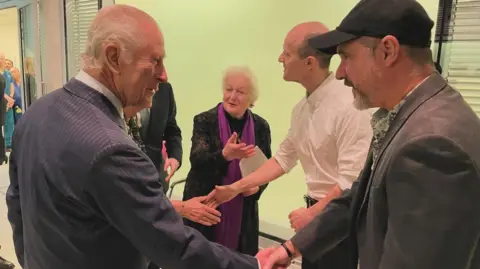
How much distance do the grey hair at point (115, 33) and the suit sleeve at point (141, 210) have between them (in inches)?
10.4

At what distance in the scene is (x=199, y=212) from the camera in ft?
7.10

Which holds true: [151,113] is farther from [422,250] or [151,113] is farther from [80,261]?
[422,250]

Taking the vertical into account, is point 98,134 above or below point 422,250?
above

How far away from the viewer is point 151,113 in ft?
8.44

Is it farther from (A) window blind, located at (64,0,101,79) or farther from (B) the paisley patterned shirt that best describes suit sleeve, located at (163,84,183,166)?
Result: (B) the paisley patterned shirt

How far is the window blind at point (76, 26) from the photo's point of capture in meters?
3.97

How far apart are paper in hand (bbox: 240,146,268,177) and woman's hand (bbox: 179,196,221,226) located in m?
0.32

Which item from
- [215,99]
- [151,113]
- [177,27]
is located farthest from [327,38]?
[177,27]

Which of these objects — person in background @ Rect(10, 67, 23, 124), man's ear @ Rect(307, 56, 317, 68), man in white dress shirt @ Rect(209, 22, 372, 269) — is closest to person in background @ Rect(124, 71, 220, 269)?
man in white dress shirt @ Rect(209, 22, 372, 269)

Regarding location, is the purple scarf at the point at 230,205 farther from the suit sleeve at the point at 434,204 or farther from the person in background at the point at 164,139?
the suit sleeve at the point at 434,204

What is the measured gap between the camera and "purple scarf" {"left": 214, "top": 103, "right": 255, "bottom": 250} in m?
2.42

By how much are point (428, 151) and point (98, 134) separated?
71cm

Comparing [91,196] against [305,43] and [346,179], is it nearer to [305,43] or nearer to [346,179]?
[346,179]

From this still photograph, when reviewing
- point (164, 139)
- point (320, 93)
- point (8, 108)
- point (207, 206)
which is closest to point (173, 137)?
point (164, 139)
